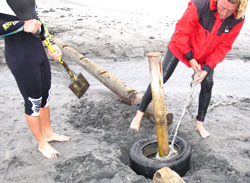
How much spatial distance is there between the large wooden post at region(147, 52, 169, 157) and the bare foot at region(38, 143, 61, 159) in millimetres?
1380

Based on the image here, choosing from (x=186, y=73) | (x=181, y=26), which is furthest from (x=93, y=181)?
(x=186, y=73)

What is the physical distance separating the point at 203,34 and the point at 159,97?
0.95m

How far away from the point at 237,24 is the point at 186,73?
12.9 feet

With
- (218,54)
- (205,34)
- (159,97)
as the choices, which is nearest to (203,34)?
(205,34)

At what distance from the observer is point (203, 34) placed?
120 inches

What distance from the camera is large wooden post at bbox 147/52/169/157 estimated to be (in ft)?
9.08

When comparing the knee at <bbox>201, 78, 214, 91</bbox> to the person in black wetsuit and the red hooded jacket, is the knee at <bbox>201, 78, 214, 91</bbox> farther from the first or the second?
the person in black wetsuit

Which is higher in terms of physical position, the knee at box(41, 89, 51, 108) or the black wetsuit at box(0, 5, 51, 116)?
the black wetsuit at box(0, 5, 51, 116)

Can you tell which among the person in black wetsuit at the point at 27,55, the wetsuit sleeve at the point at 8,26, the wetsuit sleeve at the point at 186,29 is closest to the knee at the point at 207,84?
the wetsuit sleeve at the point at 186,29

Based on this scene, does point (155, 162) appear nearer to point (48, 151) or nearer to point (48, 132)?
point (48, 151)

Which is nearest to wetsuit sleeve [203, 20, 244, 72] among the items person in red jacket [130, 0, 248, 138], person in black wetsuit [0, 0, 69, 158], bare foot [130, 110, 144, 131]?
person in red jacket [130, 0, 248, 138]

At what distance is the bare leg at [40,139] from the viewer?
3197mm

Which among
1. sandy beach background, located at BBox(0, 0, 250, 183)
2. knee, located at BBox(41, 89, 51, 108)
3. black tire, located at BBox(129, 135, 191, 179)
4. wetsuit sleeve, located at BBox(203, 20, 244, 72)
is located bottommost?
sandy beach background, located at BBox(0, 0, 250, 183)

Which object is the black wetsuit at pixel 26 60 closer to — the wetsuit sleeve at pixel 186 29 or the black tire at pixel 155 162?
the black tire at pixel 155 162
